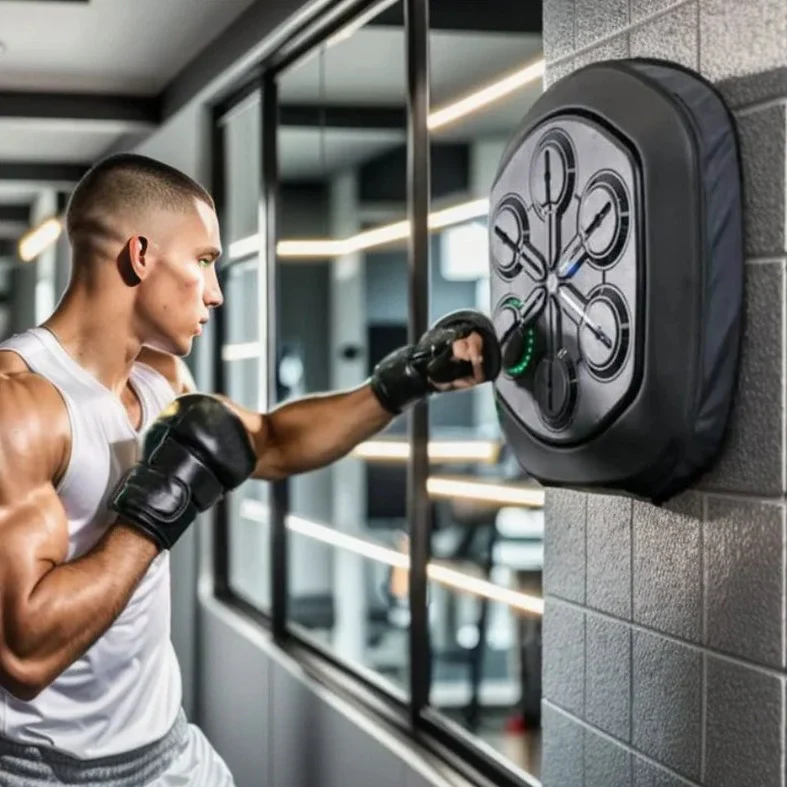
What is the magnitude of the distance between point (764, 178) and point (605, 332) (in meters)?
0.35

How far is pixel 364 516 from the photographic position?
8664 mm

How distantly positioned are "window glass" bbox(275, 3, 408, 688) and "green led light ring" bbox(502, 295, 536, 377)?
5254 millimetres

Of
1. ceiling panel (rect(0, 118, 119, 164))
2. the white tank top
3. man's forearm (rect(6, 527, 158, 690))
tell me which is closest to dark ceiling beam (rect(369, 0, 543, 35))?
ceiling panel (rect(0, 118, 119, 164))

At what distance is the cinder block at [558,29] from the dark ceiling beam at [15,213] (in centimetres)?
780

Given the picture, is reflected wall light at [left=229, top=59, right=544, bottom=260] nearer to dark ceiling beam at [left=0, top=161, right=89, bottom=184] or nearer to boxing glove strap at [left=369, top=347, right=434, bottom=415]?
boxing glove strap at [left=369, top=347, right=434, bottom=415]

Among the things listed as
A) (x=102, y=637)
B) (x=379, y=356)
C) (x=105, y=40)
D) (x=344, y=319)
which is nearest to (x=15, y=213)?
(x=344, y=319)

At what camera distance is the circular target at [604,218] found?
1907 mm

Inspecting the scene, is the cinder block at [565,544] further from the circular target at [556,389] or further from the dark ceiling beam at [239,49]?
Result: the dark ceiling beam at [239,49]

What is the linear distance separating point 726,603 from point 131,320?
0.96 metres

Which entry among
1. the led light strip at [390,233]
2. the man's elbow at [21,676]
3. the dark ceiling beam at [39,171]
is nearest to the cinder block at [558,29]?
the led light strip at [390,233]

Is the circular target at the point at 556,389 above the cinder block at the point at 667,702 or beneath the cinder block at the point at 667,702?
above

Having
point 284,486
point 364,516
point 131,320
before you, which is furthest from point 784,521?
point 364,516

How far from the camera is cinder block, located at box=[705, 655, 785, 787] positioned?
171 centimetres

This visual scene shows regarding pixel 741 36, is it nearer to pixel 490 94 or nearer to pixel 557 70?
pixel 557 70
